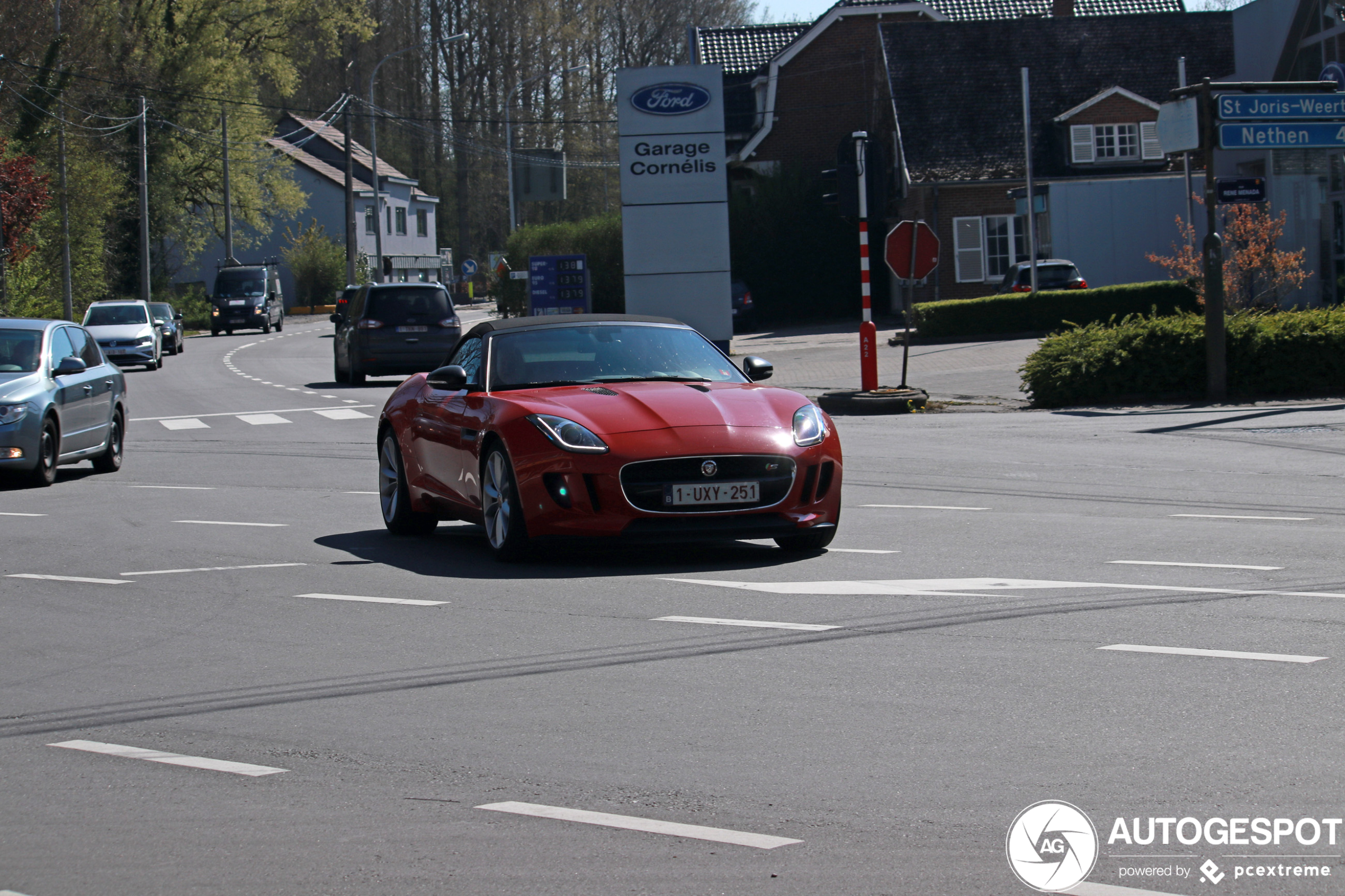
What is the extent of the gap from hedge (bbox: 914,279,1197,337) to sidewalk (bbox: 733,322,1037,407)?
139 cm

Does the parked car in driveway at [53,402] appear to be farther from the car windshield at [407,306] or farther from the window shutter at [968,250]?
the window shutter at [968,250]

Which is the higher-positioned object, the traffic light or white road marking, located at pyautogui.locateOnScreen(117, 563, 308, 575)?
the traffic light

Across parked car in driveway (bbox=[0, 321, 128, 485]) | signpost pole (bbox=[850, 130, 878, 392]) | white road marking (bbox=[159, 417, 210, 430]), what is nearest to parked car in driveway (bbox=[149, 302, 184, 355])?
white road marking (bbox=[159, 417, 210, 430])

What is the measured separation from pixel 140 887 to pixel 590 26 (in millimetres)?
79067

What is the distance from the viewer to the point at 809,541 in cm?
977

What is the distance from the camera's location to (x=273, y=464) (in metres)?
16.9

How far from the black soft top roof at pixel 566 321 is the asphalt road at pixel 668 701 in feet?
4.57

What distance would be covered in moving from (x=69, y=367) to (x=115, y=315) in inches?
1053

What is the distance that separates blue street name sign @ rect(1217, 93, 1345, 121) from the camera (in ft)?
67.6

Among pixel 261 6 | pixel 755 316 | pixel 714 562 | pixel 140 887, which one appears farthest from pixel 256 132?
pixel 140 887

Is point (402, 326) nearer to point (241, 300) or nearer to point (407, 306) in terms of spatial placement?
point (407, 306)

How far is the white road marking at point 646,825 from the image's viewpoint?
4344 mm

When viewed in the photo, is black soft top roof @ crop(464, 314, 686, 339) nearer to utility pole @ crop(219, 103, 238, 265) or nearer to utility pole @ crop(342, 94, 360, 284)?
utility pole @ crop(342, 94, 360, 284)

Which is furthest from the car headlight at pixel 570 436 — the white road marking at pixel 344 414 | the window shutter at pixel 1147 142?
the window shutter at pixel 1147 142
